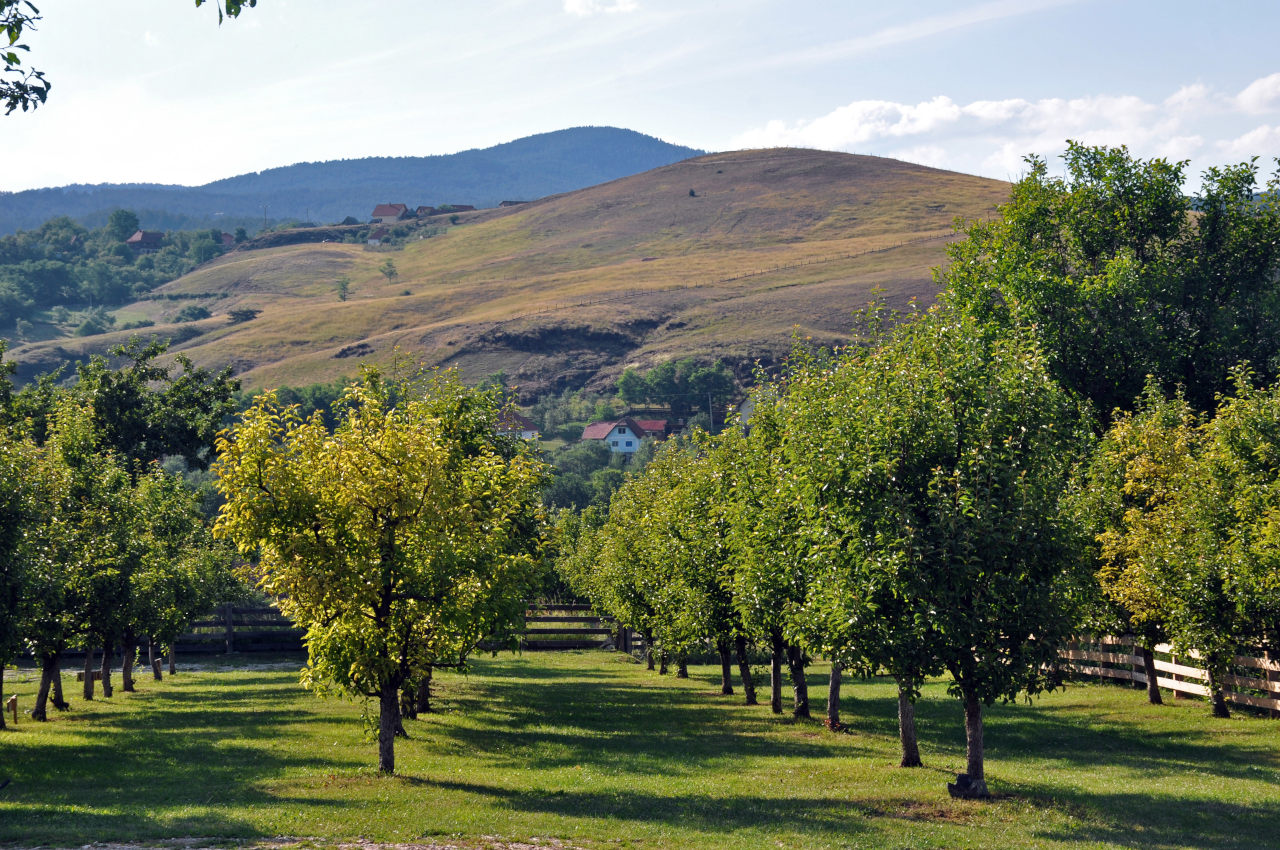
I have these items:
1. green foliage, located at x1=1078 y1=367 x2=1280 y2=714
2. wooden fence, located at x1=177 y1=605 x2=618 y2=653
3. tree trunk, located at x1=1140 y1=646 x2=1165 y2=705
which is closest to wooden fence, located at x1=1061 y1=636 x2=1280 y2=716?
tree trunk, located at x1=1140 y1=646 x2=1165 y2=705

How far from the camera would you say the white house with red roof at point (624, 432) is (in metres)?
179

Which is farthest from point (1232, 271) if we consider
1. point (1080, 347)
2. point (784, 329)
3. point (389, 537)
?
point (784, 329)

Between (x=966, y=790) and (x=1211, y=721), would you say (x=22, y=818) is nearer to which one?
(x=966, y=790)

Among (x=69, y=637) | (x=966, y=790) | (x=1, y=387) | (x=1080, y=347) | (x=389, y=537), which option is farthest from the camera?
(x=1, y=387)

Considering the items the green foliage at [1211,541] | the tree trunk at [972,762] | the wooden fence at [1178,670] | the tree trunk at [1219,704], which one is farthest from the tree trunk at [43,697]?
the tree trunk at [1219,704]

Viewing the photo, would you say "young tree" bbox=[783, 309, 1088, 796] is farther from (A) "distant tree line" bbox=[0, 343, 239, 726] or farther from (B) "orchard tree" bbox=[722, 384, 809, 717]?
(A) "distant tree line" bbox=[0, 343, 239, 726]

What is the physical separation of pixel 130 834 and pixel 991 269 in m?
44.2

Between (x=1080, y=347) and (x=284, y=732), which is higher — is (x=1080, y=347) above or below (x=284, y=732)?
above

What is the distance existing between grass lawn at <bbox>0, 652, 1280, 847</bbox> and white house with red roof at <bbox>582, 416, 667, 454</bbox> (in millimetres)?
140781

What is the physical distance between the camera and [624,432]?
182 m

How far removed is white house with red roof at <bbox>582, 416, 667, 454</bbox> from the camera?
17896 cm

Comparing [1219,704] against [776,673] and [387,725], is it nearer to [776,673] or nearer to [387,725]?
[776,673]

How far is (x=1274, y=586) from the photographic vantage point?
85.3 ft

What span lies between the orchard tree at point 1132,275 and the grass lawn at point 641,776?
674 inches
